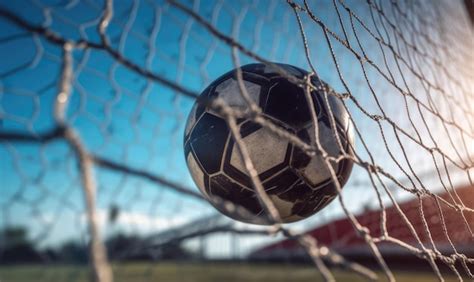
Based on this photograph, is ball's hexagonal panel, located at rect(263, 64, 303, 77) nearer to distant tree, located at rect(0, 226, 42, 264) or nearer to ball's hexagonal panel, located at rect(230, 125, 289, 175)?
ball's hexagonal panel, located at rect(230, 125, 289, 175)

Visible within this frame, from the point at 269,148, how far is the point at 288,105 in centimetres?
14

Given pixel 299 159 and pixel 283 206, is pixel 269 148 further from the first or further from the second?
pixel 283 206

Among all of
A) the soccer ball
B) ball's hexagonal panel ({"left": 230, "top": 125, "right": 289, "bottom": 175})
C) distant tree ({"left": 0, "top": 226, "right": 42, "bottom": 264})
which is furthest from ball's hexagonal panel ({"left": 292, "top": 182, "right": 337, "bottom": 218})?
distant tree ({"left": 0, "top": 226, "right": 42, "bottom": 264})

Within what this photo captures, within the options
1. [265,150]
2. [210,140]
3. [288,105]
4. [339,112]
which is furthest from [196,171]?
[339,112]

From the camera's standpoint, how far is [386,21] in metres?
1.98

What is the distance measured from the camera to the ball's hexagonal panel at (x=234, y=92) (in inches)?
46.7

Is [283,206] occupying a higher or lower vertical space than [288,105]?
lower

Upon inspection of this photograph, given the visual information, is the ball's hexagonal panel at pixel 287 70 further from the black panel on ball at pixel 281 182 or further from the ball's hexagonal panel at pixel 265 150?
the black panel on ball at pixel 281 182

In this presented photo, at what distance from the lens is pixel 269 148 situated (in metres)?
1.20

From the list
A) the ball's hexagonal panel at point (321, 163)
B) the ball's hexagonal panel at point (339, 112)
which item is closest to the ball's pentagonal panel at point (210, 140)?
the ball's hexagonal panel at point (321, 163)

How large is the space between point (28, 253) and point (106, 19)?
34.2 inches

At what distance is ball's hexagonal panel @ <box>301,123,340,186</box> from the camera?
1213 millimetres

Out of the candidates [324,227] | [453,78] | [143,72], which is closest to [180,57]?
[143,72]

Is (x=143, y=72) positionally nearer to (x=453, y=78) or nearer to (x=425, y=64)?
(x=425, y=64)
